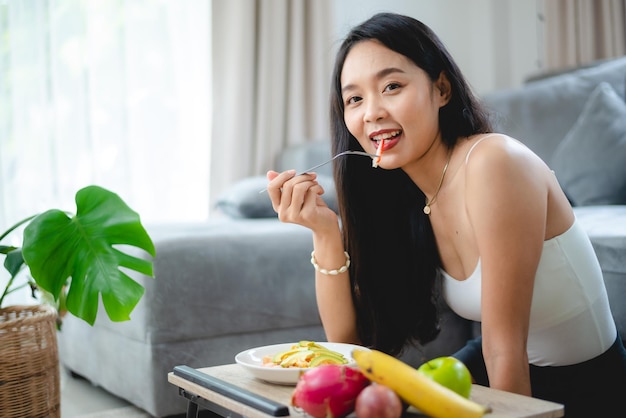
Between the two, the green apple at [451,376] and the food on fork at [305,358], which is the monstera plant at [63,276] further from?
the green apple at [451,376]

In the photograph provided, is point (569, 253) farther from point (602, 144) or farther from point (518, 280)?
point (602, 144)

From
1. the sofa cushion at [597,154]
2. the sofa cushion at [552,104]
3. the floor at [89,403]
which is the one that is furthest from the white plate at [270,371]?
the sofa cushion at [552,104]

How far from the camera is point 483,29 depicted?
13.8 ft

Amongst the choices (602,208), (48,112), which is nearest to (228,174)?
(48,112)

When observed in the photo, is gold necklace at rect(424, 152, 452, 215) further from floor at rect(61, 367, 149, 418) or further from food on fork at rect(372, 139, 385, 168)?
floor at rect(61, 367, 149, 418)

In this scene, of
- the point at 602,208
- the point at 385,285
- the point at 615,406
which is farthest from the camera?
the point at 602,208

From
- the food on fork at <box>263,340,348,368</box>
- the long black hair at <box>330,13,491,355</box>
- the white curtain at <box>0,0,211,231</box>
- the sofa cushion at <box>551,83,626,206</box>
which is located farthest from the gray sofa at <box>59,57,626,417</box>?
the white curtain at <box>0,0,211,231</box>

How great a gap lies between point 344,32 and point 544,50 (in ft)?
8.67

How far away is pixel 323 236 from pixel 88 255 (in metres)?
0.55

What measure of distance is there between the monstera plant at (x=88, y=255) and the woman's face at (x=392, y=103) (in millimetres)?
611

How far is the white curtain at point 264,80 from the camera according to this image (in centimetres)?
350

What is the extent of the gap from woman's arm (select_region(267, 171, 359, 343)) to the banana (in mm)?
554

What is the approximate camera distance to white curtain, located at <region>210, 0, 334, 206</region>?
3504mm

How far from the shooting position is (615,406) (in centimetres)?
125
